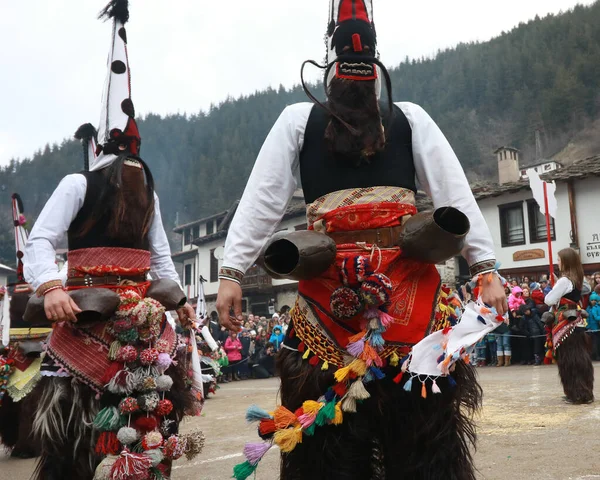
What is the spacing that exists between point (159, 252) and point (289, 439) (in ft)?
→ 7.01

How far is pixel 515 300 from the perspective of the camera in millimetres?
15234

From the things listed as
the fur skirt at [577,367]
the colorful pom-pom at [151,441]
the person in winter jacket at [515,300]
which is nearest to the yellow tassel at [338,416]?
the colorful pom-pom at [151,441]

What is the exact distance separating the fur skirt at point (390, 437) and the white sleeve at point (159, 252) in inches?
76.8

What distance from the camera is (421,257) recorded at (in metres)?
2.52

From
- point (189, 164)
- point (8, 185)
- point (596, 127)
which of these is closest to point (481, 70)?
point (596, 127)

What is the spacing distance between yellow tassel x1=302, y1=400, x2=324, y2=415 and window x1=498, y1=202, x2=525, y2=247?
76.2 feet

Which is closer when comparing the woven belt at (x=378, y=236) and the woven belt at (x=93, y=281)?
the woven belt at (x=378, y=236)

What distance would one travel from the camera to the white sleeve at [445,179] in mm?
2709

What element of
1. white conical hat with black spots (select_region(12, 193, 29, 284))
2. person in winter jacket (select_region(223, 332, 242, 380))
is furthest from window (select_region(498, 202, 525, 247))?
white conical hat with black spots (select_region(12, 193, 29, 284))

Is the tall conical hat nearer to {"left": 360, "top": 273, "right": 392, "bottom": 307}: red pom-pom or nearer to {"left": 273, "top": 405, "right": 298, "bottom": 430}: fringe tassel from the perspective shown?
{"left": 360, "top": 273, "right": 392, "bottom": 307}: red pom-pom

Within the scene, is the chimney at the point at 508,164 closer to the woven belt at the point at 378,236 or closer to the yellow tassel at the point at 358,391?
the woven belt at the point at 378,236

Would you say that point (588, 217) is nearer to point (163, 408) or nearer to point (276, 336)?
point (276, 336)

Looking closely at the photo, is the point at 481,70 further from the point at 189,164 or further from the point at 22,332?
the point at 22,332

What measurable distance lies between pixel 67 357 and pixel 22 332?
8.72 feet
